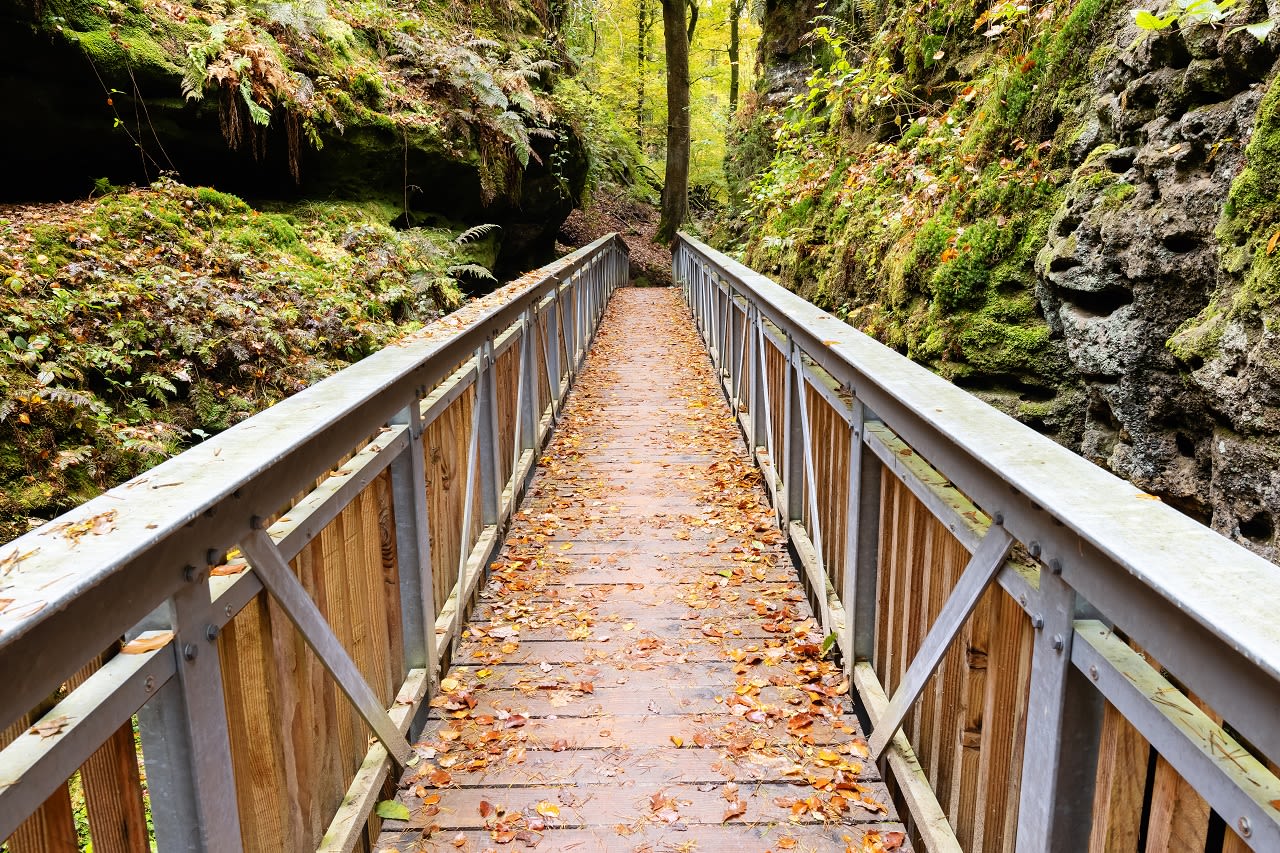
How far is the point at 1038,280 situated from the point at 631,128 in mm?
28926

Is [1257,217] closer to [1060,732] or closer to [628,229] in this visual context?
[1060,732]

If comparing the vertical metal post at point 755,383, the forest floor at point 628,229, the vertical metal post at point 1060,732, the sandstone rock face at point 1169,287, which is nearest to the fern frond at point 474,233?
the vertical metal post at point 755,383

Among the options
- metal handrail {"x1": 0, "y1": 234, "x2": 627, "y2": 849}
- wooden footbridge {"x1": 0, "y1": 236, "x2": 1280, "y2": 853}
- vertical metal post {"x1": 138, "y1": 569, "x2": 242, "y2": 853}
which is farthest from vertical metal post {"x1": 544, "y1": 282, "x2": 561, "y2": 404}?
vertical metal post {"x1": 138, "y1": 569, "x2": 242, "y2": 853}

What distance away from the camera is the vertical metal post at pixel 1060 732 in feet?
5.38

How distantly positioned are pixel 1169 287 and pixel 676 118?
19.2 metres

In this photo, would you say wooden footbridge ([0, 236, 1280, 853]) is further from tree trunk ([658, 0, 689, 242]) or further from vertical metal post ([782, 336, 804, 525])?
tree trunk ([658, 0, 689, 242])

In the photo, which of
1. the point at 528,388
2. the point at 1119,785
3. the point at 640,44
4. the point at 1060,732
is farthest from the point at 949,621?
the point at 640,44

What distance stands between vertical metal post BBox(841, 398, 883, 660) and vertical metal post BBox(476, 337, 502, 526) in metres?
2.09

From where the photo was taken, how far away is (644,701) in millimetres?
3529

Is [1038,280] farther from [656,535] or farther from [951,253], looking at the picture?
[656,535]

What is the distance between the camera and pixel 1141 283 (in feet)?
12.7

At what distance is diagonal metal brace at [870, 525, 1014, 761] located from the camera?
193 cm

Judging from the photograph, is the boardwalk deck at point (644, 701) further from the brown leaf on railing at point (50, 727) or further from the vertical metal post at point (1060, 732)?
the brown leaf on railing at point (50, 727)

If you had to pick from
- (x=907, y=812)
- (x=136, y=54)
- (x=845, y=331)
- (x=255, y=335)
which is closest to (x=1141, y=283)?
(x=845, y=331)
